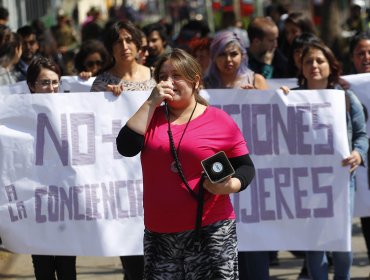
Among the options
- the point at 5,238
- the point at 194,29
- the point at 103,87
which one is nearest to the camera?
the point at 5,238

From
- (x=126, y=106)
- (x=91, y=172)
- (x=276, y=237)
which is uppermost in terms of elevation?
(x=126, y=106)

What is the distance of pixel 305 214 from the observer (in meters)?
6.77

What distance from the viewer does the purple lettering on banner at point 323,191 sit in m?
6.75

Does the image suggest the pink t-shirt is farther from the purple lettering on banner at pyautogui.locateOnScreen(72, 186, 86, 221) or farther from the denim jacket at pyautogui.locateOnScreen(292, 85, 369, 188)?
the denim jacket at pyautogui.locateOnScreen(292, 85, 369, 188)

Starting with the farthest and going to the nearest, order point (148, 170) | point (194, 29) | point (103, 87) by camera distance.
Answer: point (194, 29)
point (103, 87)
point (148, 170)

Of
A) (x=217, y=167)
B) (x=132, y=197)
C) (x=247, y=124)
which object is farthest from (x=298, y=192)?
(x=217, y=167)

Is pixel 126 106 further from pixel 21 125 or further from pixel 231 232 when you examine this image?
pixel 231 232

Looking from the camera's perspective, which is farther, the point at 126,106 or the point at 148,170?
the point at 126,106

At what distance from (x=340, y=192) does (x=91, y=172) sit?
1633 millimetres

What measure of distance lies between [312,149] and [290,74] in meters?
2.37

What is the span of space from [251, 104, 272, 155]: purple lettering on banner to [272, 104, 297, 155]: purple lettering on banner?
33mm

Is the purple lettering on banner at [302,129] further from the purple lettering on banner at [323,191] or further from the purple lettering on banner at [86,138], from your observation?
the purple lettering on banner at [86,138]

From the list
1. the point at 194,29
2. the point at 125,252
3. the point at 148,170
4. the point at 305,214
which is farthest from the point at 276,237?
the point at 194,29

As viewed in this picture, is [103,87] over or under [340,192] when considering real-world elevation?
over
